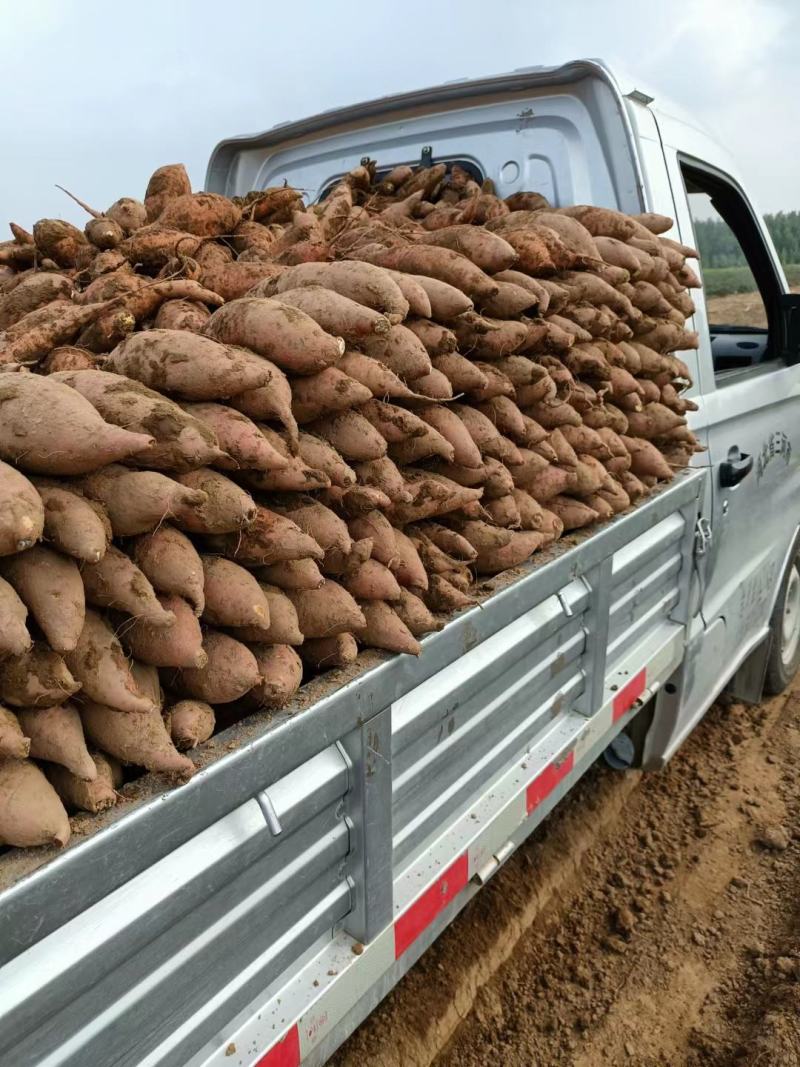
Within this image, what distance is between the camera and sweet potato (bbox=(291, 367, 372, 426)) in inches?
59.2

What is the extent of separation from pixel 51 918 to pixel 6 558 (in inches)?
17.7

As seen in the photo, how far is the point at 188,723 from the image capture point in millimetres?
1185

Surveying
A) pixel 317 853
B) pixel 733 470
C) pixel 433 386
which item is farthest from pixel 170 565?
pixel 733 470

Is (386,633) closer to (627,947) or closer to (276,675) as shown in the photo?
(276,675)

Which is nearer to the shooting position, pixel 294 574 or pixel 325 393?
pixel 294 574

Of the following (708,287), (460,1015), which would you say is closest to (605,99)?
(708,287)

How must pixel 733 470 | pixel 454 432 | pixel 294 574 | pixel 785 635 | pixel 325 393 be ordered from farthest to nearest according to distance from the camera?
pixel 785 635, pixel 733 470, pixel 454 432, pixel 325 393, pixel 294 574

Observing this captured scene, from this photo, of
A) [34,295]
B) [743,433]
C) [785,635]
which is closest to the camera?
[34,295]

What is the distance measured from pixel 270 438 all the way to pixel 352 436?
7.3 inches

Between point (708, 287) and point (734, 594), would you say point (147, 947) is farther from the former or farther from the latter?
point (708, 287)

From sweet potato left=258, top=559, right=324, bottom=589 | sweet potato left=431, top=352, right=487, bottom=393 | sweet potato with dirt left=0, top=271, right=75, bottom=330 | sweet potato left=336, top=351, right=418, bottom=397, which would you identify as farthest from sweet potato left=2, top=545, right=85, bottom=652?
sweet potato with dirt left=0, top=271, right=75, bottom=330

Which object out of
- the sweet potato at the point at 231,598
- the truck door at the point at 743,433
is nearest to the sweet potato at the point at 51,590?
the sweet potato at the point at 231,598

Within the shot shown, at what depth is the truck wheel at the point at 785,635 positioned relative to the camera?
3.86 meters

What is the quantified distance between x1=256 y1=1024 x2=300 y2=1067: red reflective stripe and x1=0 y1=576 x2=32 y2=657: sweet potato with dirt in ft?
2.43
